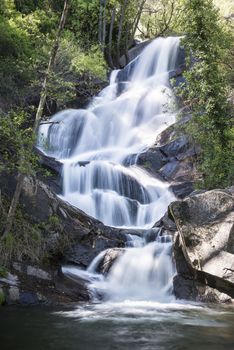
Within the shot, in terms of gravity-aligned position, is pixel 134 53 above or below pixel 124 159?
above

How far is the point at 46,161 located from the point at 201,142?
6.47 meters

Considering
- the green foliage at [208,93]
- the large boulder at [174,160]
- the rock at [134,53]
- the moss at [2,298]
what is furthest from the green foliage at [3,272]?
the rock at [134,53]

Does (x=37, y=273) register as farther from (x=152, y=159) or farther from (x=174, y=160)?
(x=174, y=160)

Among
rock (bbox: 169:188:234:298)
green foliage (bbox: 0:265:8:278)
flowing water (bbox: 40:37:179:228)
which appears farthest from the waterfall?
green foliage (bbox: 0:265:8:278)

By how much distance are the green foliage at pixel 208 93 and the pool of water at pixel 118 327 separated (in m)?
7.14

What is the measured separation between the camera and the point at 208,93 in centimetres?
1694

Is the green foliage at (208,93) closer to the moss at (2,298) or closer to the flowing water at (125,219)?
the flowing water at (125,219)

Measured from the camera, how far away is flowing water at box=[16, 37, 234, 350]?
816 cm

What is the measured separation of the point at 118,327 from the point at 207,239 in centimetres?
402

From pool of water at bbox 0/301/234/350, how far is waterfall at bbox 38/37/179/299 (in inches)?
74.2

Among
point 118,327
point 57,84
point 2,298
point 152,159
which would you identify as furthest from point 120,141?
point 118,327

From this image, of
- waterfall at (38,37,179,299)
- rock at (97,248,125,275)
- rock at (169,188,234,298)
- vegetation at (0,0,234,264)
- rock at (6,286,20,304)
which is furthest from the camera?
rock at (97,248,125,275)

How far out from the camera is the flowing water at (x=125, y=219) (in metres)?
8.16

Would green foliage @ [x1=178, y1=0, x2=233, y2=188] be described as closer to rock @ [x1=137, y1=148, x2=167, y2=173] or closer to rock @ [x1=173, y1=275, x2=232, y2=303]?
rock @ [x1=137, y1=148, x2=167, y2=173]
